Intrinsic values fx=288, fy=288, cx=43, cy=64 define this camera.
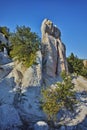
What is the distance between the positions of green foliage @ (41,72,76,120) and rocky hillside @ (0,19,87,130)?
147 centimetres

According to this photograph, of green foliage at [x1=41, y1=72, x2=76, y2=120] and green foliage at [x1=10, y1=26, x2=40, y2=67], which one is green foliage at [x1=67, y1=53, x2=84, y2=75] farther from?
green foliage at [x1=41, y1=72, x2=76, y2=120]

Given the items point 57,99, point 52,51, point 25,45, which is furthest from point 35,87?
point 52,51

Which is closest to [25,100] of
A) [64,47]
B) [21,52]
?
[21,52]

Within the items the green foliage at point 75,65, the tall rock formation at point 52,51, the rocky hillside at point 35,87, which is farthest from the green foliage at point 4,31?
the green foliage at point 75,65

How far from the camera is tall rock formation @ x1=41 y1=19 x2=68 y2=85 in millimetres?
57406

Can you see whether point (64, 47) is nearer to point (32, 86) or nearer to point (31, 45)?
point (31, 45)

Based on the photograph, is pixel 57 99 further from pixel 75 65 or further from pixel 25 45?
pixel 75 65

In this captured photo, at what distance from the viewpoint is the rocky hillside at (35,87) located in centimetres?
4231

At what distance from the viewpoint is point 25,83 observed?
1959 inches

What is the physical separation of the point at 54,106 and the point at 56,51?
18.9 m

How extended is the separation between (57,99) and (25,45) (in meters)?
14.7

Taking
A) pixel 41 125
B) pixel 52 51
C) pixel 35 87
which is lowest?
pixel 41 125

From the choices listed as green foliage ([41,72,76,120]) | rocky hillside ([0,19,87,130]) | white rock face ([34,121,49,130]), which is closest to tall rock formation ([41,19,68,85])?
rocky hillside ([0,19,87,130])

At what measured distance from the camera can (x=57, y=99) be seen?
1794 inches
